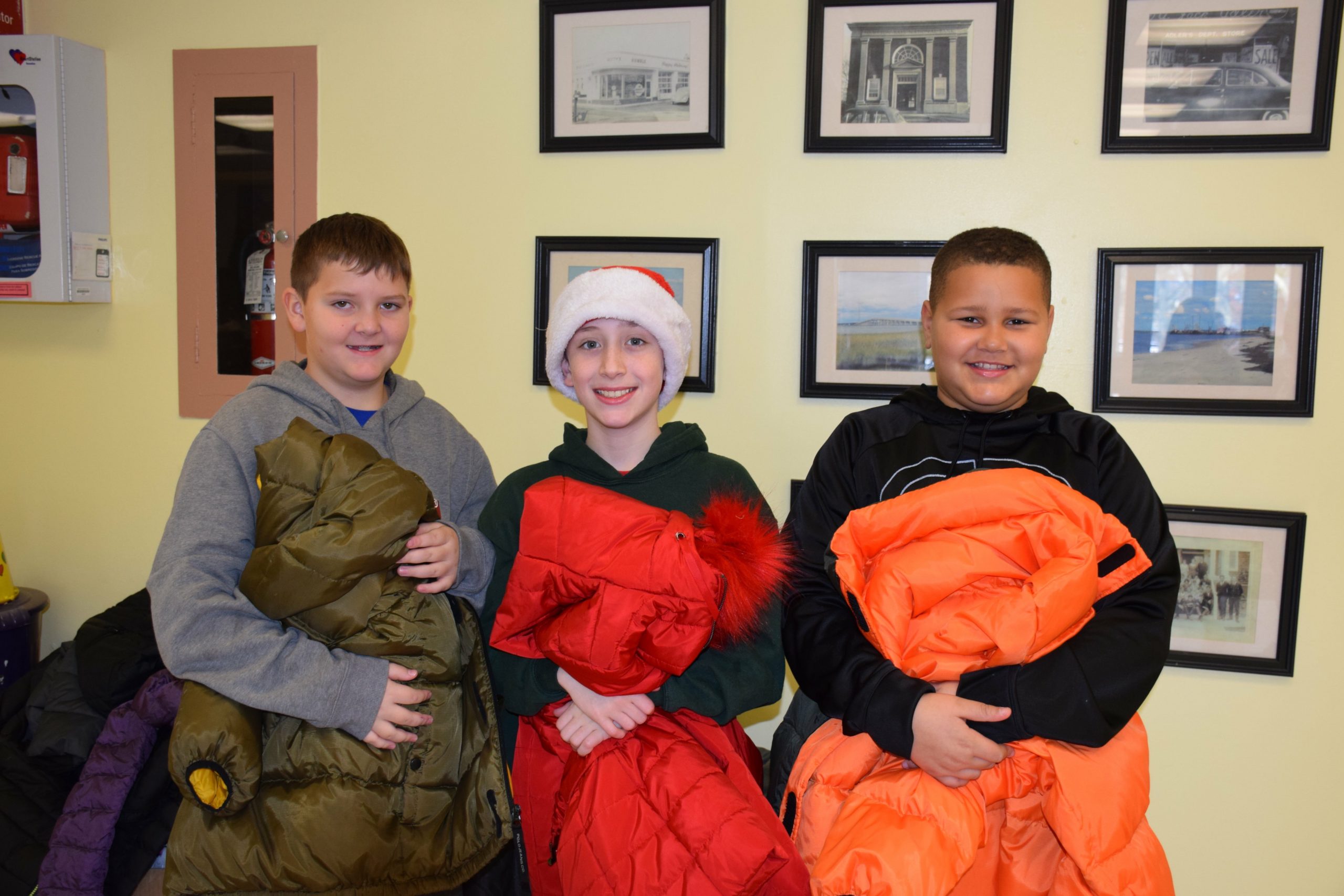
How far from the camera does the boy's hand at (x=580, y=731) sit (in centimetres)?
135

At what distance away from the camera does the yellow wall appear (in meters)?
2.01

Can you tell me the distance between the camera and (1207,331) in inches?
79.3

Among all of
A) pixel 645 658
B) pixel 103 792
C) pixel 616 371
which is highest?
pixel 616 371

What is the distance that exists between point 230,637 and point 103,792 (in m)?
0.89

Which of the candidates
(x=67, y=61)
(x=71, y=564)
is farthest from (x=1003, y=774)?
(x=67, y=61)

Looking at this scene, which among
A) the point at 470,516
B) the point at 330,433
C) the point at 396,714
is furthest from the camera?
the point at 470,516

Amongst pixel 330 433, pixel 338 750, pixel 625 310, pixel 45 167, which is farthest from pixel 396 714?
pixel 45 167

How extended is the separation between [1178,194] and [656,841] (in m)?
1.85

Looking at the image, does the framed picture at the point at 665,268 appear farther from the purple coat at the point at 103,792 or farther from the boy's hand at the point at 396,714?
the purple coat at the point at 103,792

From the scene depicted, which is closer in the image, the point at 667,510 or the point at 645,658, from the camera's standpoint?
the point at 645,658

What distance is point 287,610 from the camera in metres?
1.30

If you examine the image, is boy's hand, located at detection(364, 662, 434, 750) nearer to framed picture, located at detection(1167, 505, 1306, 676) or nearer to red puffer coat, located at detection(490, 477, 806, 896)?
red puffer coat, located at detection(490, 477, 806, 896)

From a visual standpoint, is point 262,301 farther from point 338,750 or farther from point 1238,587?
point 1238,587

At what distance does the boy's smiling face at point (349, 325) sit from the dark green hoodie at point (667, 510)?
338 millimetres
